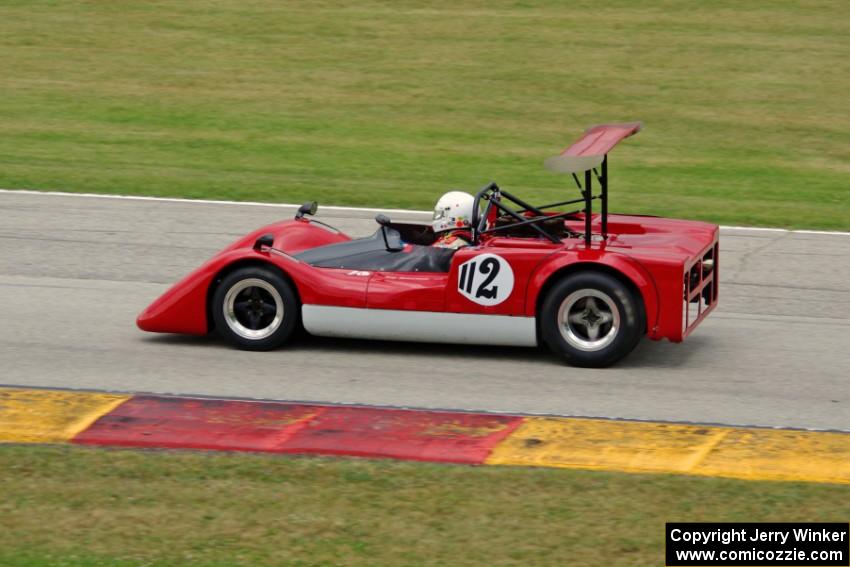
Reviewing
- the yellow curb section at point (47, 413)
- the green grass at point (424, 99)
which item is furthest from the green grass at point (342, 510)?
the green grass at point (424, 99)

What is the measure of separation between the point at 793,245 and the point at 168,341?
6.19 metres

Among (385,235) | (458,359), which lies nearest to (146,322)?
(385,235)

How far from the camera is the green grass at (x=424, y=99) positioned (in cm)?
1630

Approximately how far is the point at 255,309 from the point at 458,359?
1.43 metres

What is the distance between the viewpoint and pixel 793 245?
43.3ft

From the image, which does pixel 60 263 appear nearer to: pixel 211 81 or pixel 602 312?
pixel 602 312

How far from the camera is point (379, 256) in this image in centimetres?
954

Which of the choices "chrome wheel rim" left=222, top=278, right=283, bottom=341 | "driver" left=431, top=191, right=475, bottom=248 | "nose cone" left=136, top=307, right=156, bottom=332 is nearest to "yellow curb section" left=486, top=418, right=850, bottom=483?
"driver" left=431, top=191, right=475, bottom=248

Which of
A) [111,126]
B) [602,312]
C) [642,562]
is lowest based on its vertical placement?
[642,562]

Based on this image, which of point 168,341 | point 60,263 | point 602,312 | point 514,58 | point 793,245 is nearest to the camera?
point 602,312

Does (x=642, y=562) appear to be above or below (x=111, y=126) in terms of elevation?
below

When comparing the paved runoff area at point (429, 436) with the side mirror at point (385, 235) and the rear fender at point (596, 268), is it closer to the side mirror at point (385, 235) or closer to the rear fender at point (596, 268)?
the rear fender at point (596, 268)

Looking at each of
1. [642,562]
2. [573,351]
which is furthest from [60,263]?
[642,562]

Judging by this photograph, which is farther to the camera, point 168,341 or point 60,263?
point 60,263
